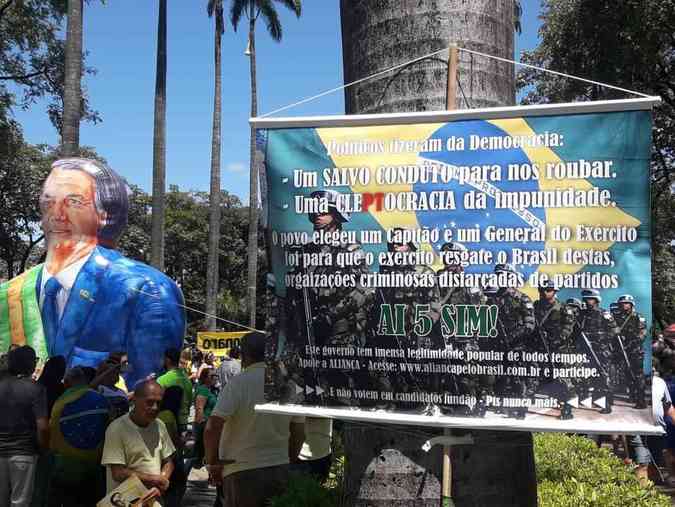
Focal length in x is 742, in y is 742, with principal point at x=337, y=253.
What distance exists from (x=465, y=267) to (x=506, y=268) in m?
0.16

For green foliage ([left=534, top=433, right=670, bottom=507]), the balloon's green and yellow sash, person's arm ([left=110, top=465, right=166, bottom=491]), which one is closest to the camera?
green foliage ([left=534, top=433, right=670, bottom=507])

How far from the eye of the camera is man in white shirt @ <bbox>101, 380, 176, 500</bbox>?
16.0 ft

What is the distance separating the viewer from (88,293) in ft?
35.3

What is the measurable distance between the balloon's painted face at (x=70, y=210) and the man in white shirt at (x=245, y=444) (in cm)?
703

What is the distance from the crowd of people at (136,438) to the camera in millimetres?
4656

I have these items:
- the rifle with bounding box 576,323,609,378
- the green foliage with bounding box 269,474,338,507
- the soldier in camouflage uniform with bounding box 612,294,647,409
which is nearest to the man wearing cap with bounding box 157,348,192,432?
the green foliage with bounding box 269,474,338,507

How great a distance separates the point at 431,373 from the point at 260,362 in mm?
2139

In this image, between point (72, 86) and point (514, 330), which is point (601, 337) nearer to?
point (514, 330)

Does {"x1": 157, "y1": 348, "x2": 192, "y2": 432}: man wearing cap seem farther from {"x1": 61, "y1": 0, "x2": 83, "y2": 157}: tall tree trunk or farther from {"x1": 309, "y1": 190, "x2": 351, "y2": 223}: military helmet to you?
{"x1": 61, "y1": 0, "x2": 83, "y2": 157}: tall tree trunk

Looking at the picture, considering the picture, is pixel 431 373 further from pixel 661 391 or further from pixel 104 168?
pixel 104 168

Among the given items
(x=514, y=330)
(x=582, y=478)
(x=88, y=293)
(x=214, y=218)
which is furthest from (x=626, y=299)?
(x=214, y=218)

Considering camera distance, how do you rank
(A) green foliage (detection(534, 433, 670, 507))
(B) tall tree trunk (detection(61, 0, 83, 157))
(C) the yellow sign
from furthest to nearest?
1. (C) the yellow sign
2. (B) tall tree trunk (detection(61, 0, 83, 157))
3. (A) green foliage (detection(534, 433, 670, 507))

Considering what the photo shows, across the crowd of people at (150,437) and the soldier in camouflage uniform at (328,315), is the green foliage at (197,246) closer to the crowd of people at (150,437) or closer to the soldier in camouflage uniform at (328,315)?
the crowd of people at (150,437)

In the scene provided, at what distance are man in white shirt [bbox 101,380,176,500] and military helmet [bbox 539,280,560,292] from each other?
119 inches
